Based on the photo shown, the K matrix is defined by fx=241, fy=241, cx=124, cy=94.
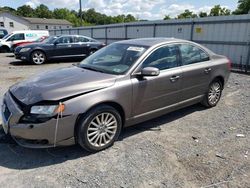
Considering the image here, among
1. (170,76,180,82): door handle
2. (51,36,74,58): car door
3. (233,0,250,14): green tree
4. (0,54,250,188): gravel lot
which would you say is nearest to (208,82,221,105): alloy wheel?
(0,54,250,188): gravel lot

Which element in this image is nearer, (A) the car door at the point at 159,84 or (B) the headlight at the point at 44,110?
(B) the headlight at the point at 44,110

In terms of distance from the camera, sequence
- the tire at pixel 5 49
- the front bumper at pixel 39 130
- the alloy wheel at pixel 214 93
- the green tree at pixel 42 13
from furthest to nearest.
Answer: the green tree at pixel 42 13
the tire at pixel 5 49
the alloy wheel at pixel 214 93
the front bumper at pixel 39 130

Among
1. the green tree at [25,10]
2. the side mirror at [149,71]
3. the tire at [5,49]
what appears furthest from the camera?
the green tree at [25,10]

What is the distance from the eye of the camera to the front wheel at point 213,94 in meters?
5.17

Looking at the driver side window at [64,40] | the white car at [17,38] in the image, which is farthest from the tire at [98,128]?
the white car at [17,38]

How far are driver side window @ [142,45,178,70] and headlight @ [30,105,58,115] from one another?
1.56m

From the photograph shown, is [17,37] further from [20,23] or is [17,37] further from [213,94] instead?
[20,23]

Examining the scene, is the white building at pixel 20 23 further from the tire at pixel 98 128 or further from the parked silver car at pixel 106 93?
the tire at pixel 98 128

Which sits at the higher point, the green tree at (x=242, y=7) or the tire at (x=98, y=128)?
the green tree at (x=242, y=7)

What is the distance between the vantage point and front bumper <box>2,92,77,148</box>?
304 centimetres

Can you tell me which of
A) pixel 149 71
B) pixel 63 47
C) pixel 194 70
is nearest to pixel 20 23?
pixel 63 47

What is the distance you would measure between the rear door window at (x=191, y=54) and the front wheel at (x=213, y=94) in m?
0.63

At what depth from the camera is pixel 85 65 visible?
428cm

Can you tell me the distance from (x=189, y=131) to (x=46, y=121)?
7.99 ft
